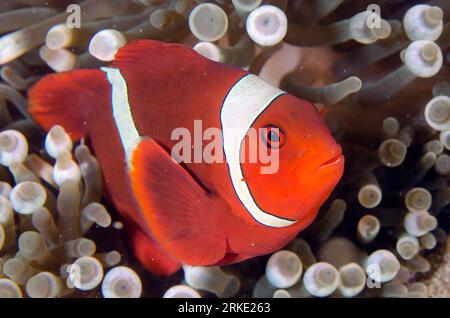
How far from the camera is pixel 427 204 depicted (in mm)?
1138

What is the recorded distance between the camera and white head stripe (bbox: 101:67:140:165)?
1056mm

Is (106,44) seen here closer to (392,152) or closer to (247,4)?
(247,4)

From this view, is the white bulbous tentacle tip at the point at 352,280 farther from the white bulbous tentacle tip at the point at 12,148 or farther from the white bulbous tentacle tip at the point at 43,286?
the white bulbous tentacle tip at the point at 12,148

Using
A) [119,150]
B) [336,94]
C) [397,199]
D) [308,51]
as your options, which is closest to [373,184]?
[397,199]

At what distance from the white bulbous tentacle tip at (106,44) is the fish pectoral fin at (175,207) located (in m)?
0.30

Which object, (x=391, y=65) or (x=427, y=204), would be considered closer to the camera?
(x=427, y=204)

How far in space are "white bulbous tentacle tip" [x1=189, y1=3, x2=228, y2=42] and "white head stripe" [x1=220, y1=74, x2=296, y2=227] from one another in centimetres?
19

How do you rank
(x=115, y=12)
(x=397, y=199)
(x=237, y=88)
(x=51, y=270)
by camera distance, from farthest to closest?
(x=115, y=12) < (x=397, y=199) < (x=51, y=270) < (x=237, y=88)

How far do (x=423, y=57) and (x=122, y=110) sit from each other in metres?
0.61

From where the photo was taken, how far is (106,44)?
1137 millimetres

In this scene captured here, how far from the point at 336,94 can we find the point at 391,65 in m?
0.25

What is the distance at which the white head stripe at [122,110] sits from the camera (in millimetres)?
1056

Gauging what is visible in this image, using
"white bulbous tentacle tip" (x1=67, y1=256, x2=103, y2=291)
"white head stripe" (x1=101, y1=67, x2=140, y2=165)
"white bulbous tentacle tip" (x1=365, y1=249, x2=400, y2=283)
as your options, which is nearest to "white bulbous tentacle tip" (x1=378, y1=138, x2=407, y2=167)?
"white bulbous tentacle tip" (x1=365, y1=249, x2=400, y2=283)

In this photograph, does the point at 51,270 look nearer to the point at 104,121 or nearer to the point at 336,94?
the point at 104,121
